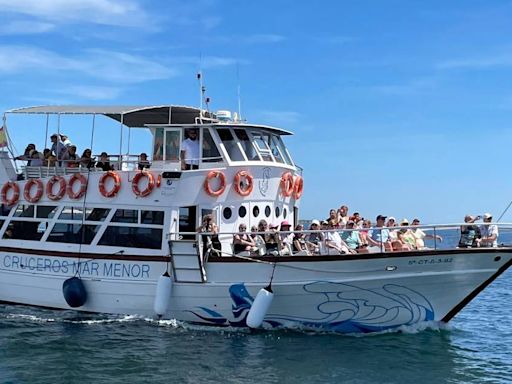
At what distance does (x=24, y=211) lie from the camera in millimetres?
17016

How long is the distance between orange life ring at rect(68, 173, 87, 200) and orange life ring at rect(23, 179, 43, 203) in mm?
915

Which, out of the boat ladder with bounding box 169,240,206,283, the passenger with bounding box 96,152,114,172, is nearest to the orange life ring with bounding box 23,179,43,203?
the passenger with bounding box 96,152,114,172

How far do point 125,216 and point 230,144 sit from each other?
2959 mm

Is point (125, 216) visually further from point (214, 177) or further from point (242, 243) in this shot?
point (242, 243)

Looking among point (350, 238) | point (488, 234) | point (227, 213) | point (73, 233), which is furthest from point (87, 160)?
point (488, 234)

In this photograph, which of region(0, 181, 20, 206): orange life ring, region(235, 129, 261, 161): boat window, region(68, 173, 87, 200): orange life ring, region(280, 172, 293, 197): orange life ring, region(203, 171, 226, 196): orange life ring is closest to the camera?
region(203, 171, 226, 196): orange life ring

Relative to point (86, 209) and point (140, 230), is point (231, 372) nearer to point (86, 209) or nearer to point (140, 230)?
point (140, 230)

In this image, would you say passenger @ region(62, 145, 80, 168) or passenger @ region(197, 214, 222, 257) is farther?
passenger @ region(62, 145, 80, 168)

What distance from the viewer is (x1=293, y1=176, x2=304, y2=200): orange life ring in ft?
57.0

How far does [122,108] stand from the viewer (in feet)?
53.6

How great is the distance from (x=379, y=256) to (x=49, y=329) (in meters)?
7.20

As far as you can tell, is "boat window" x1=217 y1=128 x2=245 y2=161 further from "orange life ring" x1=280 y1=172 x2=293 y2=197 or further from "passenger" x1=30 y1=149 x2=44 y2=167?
"passenger" x1=30 y1=149 x2=44 y2=167

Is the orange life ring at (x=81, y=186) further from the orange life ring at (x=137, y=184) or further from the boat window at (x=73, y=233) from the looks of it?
the orange life ring at (x=137, y=184)

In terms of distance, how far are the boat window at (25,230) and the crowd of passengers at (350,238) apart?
177 inches
